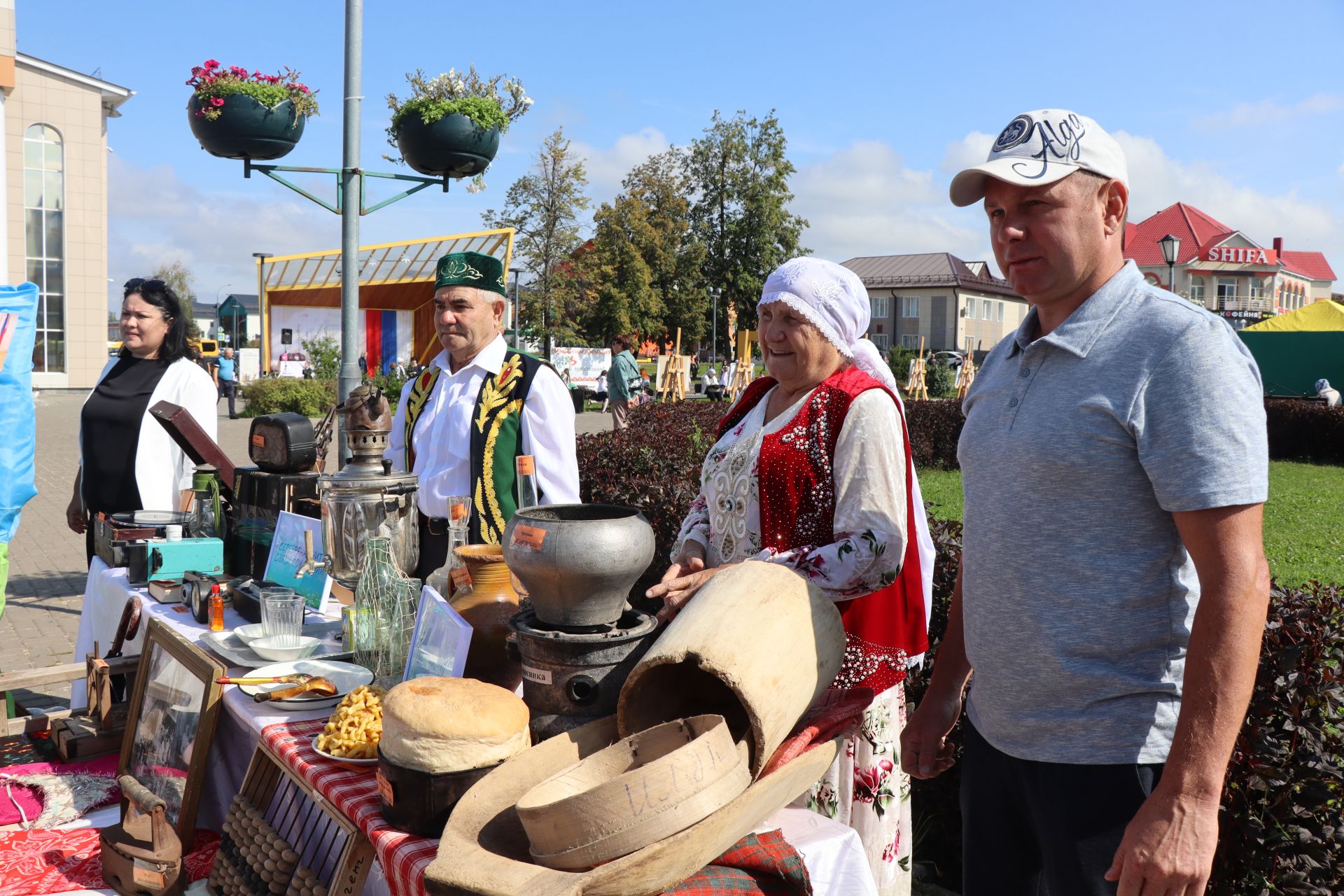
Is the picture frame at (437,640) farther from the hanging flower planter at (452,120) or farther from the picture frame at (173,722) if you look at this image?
the hanging flower planter at (452,120)

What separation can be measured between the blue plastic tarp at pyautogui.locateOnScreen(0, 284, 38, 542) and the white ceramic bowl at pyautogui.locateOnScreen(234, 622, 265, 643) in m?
2.08

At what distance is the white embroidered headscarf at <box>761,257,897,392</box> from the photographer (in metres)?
2.29

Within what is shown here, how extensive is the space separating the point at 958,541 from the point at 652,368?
107ft

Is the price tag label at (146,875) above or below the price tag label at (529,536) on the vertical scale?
below

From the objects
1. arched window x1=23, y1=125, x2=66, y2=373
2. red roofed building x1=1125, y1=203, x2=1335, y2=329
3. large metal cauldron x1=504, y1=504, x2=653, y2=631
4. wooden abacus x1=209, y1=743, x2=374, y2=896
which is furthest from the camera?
red roofed building x1=1125, y1=203, x2=1335, y2=329

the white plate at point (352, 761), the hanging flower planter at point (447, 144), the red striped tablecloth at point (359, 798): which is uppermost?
the hanging flower planter at point (447, 144)

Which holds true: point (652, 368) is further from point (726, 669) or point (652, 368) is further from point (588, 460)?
point (726, 669)

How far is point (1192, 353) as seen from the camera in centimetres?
152

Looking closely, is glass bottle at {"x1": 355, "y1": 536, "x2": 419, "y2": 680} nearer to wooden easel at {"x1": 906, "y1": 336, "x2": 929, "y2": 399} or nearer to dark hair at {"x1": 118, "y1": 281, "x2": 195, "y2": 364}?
dark hair at {"x1": 118, "y1": 281, "x2": 195, "y2": 364}

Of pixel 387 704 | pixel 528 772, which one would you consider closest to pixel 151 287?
pixel 387 704

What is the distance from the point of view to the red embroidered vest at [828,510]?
223 centimetres

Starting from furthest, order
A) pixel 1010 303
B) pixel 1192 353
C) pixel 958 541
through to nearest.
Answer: pixel 1010 303
pixel 958 541
pixel 1192 353

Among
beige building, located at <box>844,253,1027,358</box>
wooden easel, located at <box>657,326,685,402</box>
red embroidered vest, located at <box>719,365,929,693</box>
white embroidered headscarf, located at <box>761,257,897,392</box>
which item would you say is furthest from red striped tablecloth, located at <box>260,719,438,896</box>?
beige building, located at <box>844,253,1027,358</box>

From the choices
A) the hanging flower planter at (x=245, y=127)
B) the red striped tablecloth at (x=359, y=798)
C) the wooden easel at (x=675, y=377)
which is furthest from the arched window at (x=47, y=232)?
the red striped tablecloth at (x=359, y=798)
